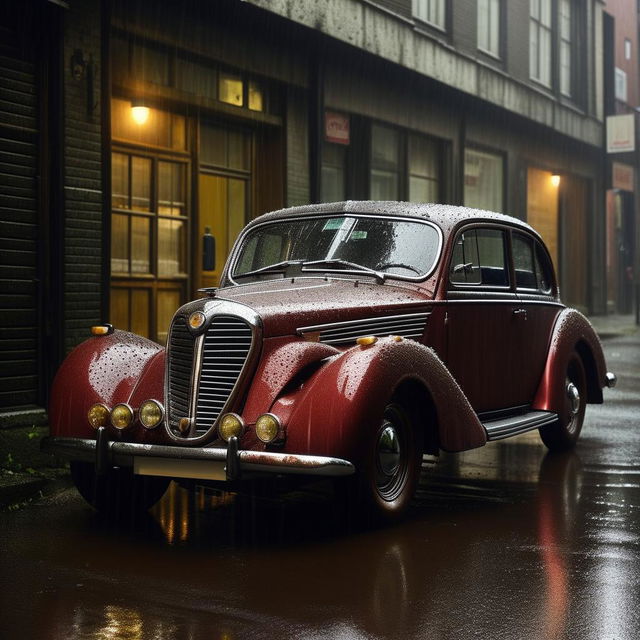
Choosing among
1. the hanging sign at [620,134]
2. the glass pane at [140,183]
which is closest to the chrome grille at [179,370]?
the glass pane at [140,183]

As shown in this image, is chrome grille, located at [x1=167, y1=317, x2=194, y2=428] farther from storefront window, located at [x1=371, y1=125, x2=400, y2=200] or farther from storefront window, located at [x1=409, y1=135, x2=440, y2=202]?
storefront window, located at [x1=409, y1=135, x2=440, y2=202]

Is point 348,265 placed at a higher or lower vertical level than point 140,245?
lower

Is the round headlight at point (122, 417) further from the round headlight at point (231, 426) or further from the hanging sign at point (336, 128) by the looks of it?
the hanging sign at point (336, 128)

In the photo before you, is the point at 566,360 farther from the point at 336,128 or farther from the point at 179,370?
the point at 336,128

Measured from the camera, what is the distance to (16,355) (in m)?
10.4

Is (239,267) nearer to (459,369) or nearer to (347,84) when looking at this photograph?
Result: (459,369)

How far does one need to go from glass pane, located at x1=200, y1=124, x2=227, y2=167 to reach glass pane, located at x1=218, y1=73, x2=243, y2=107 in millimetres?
384

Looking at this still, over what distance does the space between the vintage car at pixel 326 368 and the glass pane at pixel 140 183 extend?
477 cm

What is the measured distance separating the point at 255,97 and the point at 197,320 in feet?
29.4

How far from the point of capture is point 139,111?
12586 mm

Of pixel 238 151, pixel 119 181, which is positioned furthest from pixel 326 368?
pixel 238 151

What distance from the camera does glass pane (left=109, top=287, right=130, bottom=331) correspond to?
1217 centimetres

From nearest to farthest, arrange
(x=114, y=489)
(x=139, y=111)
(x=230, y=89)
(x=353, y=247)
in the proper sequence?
(x=114, y=489)
(x=353, y=247)
(x=139, y=111)
(x=230, y=89)

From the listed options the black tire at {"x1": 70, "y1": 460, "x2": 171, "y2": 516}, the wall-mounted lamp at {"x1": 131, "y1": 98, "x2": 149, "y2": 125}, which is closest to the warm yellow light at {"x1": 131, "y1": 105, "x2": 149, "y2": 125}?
the wall-mounted lamp at {"x1": 131, "y1": 98, "x2": 149, "y2": 125}
